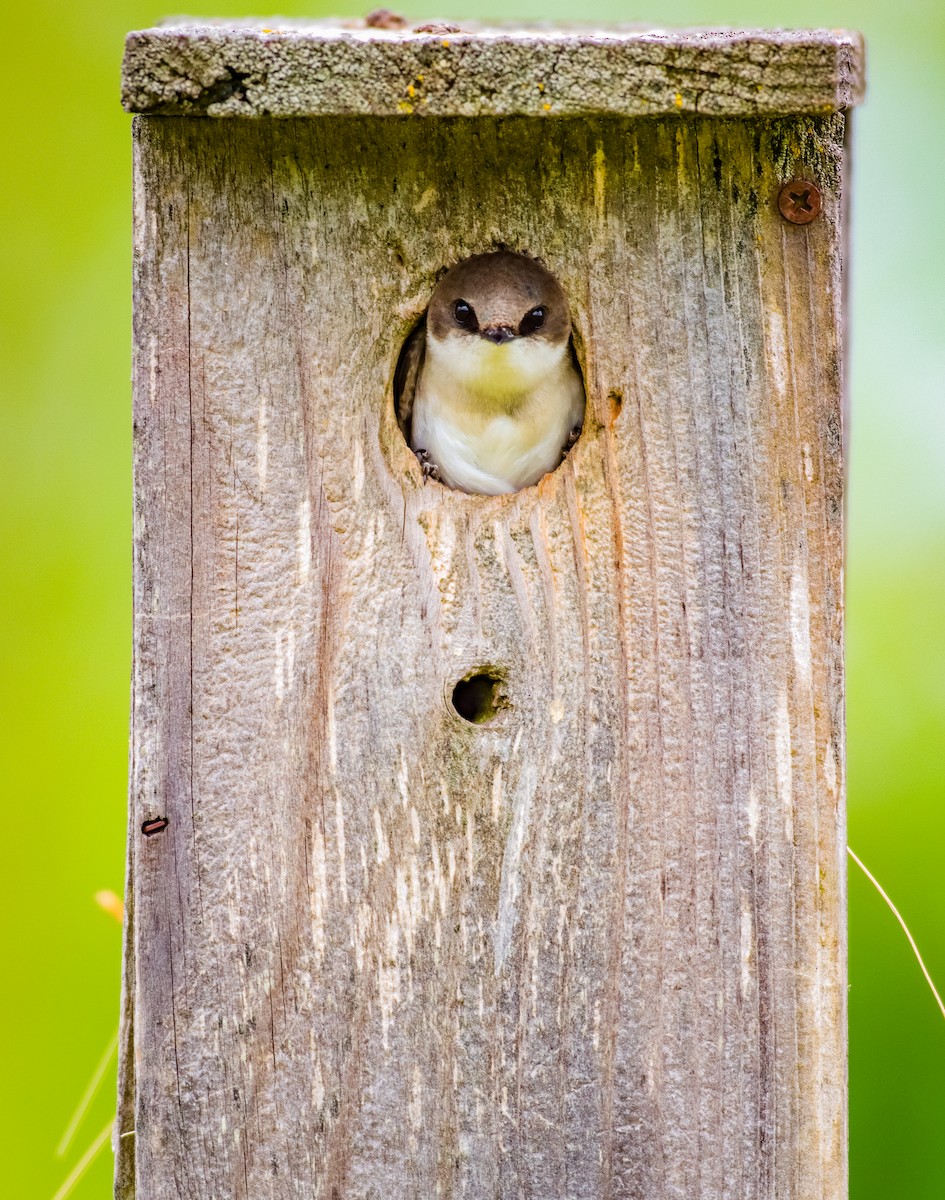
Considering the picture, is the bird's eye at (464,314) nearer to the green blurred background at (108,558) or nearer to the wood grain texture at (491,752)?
the wood grain texture at (491,752)

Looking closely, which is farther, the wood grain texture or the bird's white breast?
the bird's white breast

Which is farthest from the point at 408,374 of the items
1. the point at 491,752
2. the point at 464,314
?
the point at 491,752

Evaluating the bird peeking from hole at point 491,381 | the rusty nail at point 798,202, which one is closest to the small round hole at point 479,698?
the bird peeking from hole at point 491,381

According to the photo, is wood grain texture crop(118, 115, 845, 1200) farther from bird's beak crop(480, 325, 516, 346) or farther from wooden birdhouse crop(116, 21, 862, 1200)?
bird's beak crop(480, 325, 516, 346)

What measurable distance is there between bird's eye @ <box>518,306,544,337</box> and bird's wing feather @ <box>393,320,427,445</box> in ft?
0.48

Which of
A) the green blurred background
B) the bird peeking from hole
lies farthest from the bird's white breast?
the green blurred background

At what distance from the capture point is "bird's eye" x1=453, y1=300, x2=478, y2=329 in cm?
201

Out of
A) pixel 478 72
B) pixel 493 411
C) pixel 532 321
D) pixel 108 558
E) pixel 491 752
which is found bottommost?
pixel 491 752

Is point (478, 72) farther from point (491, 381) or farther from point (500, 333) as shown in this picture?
point (491, 381)

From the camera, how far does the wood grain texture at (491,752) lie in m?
1.66

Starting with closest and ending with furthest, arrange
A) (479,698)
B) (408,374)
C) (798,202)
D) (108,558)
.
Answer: (798,202) → (479,698) → (408,374) → (108,558)

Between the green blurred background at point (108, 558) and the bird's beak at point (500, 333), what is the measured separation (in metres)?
1.14

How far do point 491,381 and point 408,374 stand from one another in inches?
6.1

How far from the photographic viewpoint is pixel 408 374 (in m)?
2.08
